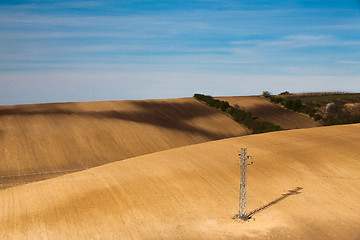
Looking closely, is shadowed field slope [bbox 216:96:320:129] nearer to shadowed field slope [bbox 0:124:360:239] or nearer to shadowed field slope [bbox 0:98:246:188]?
shadowed field slope [bbox 0:98:246:188]

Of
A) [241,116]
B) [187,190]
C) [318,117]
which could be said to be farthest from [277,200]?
[318,117]

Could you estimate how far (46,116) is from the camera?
151 ft

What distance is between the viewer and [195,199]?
1992 cm

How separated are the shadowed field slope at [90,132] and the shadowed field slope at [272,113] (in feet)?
20.9

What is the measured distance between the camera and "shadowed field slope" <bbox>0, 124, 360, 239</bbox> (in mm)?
16781

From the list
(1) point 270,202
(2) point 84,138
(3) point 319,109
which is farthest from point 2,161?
(3) point 319,109

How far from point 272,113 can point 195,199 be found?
43.4m

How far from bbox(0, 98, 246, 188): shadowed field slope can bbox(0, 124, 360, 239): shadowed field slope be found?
9.83 m

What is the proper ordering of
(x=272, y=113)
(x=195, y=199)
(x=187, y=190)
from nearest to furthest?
1. (x=195, y=199)
2. (x=187, y=190)
3. (x=272, y=113)

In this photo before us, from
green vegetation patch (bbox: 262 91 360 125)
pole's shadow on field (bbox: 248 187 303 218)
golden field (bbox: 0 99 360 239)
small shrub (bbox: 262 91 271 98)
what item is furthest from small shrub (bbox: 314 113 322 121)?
pole's shadow on field (bbox: 248 187 303 218)

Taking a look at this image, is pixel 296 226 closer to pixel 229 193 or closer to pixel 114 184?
pixel 229 193

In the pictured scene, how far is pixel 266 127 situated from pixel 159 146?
15.6 m

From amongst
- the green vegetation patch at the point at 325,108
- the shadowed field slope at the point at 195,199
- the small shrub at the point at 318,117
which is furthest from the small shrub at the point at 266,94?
the shadowed field slope at the point at 195,199

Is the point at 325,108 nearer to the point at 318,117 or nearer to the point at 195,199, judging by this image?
the point at 318,117
